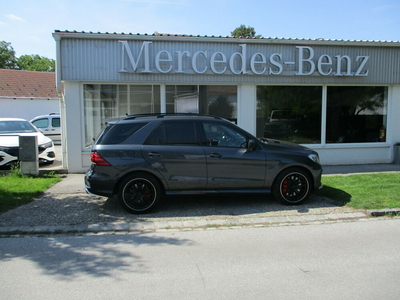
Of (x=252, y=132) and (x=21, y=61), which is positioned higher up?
(x=21, y=61)

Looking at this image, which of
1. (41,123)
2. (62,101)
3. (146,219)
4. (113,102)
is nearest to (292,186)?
(146,219)

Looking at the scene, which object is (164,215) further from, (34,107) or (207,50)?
(34,107)

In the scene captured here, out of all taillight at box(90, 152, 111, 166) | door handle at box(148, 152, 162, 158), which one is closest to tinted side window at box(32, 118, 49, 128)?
→ taillight at box(90, 152, 111, 166)

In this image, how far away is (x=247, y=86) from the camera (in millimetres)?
11039

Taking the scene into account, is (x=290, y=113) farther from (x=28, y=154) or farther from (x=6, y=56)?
(x=6, y=56)

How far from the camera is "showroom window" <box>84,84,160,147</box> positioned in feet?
34.9

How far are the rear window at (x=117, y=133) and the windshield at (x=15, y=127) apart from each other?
711 cm

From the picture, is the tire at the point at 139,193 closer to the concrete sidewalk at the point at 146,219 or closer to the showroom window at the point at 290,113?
the concrete sidewalk at the point at 146,219

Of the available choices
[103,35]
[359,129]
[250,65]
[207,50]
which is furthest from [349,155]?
[103,35]

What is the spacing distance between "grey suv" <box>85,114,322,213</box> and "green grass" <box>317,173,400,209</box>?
2.82 feet

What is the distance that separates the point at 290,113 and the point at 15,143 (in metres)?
8.71

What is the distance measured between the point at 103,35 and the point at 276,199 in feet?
21.9

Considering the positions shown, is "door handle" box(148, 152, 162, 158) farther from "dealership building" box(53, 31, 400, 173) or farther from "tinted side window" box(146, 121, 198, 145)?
"dealership building" box(53, 31, 400, 173)

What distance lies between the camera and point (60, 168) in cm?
1067
